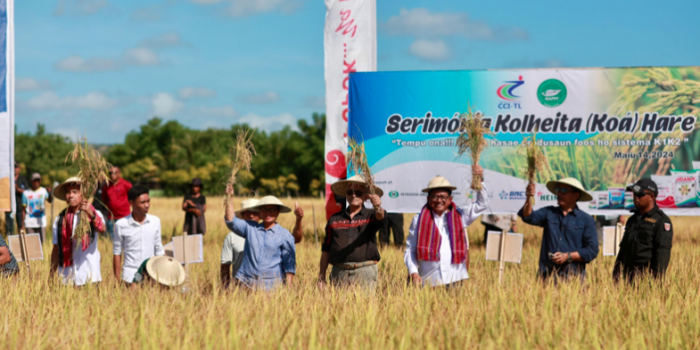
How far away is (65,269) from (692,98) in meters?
10.6

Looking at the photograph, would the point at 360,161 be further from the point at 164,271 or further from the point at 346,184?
the point at 164,271

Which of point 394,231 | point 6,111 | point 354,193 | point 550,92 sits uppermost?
point 550,92

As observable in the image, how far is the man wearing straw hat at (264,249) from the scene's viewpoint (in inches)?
242

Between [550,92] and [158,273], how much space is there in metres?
8.19

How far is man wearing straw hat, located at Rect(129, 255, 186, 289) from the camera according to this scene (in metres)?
6.04

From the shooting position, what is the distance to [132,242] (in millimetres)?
6176

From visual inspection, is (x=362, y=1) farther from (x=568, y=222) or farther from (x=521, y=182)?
(x=568, y=222)

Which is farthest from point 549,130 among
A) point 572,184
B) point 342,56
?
point 572,184

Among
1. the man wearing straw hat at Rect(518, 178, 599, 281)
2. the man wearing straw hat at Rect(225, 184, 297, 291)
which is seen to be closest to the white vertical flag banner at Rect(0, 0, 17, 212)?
the man wearing straw hat at Rect(225, 184, 297, 291)

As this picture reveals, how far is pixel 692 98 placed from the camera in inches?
448

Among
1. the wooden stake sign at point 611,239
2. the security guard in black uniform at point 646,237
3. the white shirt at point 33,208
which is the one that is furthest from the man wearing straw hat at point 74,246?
the white shirt at point 33,208

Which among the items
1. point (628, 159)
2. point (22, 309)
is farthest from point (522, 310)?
point (628, 159)

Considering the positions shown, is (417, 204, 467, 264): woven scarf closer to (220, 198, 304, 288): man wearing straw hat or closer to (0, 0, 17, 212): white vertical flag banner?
(220, 198, 304, 288): man wearing straw hat

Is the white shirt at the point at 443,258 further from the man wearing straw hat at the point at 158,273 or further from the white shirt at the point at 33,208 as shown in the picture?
the white shirt at the point at 33,208
